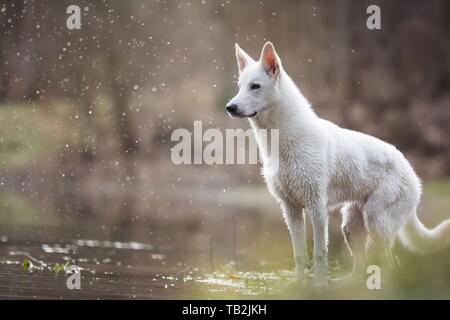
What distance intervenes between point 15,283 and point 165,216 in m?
8.34

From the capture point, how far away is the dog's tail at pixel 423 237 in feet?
21.9

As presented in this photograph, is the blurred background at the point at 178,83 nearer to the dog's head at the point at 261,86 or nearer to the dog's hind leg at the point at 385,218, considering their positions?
the dog's hind leg at the point at 385,218

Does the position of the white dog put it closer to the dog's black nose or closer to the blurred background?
the dog's black nose

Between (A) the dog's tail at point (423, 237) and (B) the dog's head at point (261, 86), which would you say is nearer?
(B) the dog's head at point (261, 86)

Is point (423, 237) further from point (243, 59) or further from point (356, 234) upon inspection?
point (243, 59)

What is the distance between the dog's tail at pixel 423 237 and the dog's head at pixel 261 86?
173 centimetres

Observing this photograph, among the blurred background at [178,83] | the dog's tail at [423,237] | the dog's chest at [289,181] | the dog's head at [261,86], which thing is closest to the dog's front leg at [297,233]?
the dog's chest at [289,181]

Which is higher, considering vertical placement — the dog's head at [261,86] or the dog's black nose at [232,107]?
the dog's head at [261,86]

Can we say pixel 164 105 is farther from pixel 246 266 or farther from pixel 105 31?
pixel 246 266

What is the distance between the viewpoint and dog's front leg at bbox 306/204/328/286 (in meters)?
6.09

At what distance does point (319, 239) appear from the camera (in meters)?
6.12

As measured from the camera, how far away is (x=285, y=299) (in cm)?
548

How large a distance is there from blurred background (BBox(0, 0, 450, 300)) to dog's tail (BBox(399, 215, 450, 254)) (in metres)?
12.4

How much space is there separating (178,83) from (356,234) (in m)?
19.3
